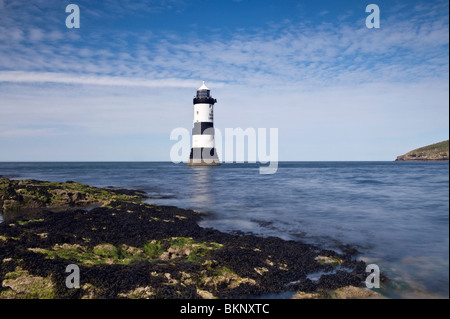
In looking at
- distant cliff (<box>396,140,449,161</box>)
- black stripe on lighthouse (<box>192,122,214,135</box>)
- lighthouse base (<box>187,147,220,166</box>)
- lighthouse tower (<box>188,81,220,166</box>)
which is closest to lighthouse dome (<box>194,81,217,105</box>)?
lighthouse tower (<box>188,81,220,166</box>)

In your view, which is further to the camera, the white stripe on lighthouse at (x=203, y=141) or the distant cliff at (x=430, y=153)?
the distant cliff at (x=430, y=153)

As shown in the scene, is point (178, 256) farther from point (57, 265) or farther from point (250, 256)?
point (57, 265)

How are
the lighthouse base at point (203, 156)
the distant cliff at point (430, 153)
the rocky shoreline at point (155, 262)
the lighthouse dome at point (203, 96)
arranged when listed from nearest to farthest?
the rocky shoreline at point (155, 262), the lighthouse dome at point (203, 96), the lighthouse base at point (203, 156), the distant cliff at point (430, 153)

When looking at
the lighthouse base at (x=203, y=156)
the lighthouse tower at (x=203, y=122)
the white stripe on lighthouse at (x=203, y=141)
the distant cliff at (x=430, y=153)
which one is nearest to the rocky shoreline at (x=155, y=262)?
the lighthouse tower at (x=203, y=122)

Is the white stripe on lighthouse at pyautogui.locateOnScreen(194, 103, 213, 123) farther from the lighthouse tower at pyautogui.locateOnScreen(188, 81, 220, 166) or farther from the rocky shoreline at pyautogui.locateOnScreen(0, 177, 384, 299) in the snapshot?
the rocky shoreline at pyautogui.locateOnScreen(0, 177, 384, 299)

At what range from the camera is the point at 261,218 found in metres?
16.6

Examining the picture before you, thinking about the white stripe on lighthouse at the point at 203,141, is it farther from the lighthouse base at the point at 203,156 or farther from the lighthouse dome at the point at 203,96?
the lighthouse dome at the point at 203,96

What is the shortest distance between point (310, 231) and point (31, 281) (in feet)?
35.8

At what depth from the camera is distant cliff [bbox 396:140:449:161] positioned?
136250mm

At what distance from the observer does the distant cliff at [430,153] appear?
5364 inches

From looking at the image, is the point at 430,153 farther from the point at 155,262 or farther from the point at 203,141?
the point at 155,262

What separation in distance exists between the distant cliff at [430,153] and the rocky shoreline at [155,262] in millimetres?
150717

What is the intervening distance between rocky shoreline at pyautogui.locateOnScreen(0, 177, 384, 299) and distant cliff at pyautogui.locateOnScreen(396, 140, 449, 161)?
494 ft
